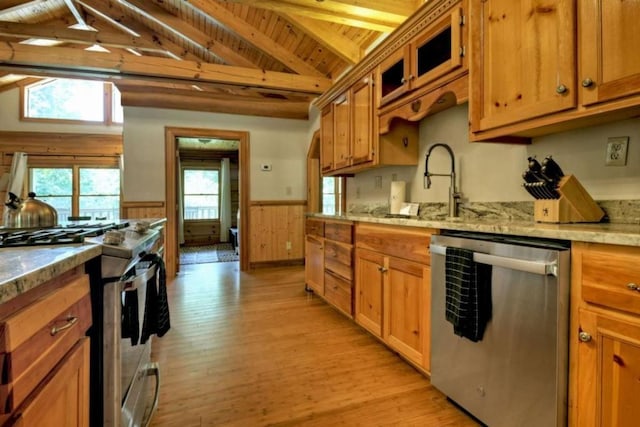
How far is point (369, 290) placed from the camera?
2363 mm

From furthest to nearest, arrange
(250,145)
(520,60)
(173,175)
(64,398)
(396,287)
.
Result: (250,145) < (173,175) < (396,287) < (520,60) < (64,398)

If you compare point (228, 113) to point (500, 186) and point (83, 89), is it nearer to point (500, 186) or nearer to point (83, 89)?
point (500, 186)

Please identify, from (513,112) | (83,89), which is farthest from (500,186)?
(83,89)

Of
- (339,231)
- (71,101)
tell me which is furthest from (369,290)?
(71,101)

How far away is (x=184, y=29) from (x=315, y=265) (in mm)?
3470

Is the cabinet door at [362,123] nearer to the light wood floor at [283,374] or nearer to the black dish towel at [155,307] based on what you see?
the light wood floor at [283,374]

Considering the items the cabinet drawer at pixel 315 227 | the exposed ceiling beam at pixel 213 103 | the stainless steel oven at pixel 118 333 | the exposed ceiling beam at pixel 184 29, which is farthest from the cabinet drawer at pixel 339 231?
the exposed ceiling beam at pixel 184 29

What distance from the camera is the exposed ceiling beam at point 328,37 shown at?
3.47m

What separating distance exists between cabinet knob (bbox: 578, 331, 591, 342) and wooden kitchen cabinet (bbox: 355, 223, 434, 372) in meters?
0.73

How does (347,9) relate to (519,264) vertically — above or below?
above

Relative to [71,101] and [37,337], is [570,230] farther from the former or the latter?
[71,101]

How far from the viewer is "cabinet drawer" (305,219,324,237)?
3207 millimetres

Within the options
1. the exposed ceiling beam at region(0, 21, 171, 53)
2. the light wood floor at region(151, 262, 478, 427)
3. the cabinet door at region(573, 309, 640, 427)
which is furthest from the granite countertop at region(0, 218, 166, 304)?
the exposed ceiling beam at region(0, 21, 171, 53)

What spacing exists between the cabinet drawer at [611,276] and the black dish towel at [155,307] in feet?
5.41
